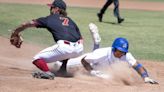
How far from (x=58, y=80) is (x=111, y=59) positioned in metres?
1.14

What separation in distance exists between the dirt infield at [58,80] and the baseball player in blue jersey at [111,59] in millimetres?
153

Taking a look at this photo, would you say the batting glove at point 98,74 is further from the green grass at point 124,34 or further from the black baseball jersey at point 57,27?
the green grass at point 124,34

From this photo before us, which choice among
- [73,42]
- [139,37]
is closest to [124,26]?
[139,37]

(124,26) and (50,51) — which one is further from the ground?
(50,51)

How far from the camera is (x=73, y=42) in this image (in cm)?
892

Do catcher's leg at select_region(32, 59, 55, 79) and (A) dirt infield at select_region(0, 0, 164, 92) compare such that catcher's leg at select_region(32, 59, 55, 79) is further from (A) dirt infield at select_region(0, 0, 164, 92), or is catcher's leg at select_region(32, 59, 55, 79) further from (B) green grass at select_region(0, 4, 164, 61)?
(B) green grass at select_region(0, 4, 164, 61)

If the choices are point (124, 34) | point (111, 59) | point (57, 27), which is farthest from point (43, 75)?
point (124, 34)

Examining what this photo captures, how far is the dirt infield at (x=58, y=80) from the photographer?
7.15 metres

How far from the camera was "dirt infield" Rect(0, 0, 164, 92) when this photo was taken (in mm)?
7148

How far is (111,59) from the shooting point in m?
8.70

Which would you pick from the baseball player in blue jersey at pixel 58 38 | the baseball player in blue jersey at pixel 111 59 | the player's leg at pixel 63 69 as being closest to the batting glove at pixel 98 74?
the baseball player in blue jersey at pixel 111 59

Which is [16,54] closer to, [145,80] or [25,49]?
[25,49]

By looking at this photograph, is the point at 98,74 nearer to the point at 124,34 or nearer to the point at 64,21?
the point at 64,21

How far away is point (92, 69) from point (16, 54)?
3.86 meters
